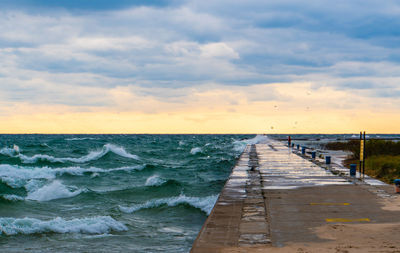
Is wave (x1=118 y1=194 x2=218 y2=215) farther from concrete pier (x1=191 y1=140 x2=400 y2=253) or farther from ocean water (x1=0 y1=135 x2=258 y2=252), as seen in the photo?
concrete pier (x1=191 y1=140 x2=400 y2=253)

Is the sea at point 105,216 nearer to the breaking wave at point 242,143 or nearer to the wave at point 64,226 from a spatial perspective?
the wave at point 64,226

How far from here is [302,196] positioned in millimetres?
13898

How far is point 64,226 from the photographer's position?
13.0 metres

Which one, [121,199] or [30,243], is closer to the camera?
[30,243]

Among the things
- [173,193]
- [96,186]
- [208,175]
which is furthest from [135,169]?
[173,193]

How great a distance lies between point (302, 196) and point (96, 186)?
15251 mm

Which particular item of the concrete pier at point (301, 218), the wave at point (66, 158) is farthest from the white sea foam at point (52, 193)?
the wave at point (66, 158)

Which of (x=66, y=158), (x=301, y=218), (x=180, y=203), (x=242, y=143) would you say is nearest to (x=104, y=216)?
(x=180, y=203)

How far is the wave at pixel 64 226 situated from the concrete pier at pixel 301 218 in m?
3.37

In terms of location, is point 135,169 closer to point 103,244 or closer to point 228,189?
point 228,189

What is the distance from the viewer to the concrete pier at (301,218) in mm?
7955

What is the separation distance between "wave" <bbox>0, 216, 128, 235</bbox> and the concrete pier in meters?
3.37

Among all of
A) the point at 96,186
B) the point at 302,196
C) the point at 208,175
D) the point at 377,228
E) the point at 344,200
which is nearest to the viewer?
the point at 377,228

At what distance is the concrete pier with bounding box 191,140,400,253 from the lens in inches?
313
